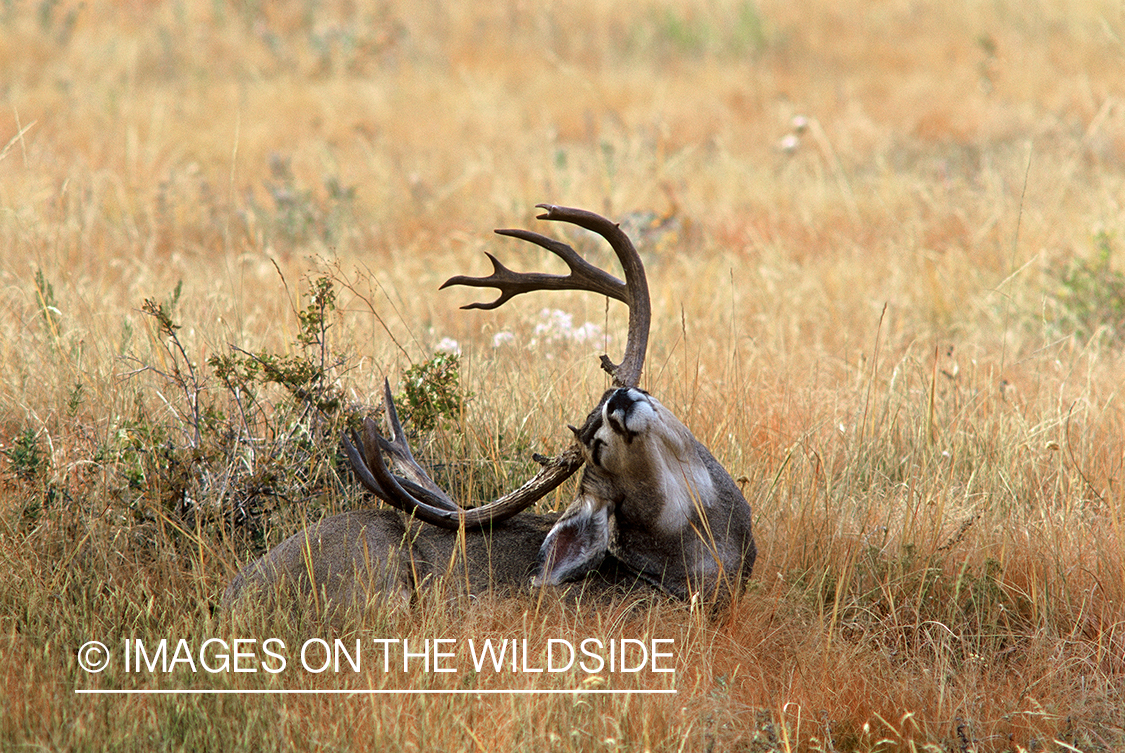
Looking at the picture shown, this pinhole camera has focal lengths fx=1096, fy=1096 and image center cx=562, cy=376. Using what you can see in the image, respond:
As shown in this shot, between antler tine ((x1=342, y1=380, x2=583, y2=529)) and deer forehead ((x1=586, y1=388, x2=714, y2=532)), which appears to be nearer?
deer forehead ((x1=586, y1=388, x2=714, y2=532))

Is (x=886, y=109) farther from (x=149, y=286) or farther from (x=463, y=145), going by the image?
(x=149, y=286)

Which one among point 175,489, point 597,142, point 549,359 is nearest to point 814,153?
point 597,142

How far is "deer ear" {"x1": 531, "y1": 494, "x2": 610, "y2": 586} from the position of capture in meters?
3.17

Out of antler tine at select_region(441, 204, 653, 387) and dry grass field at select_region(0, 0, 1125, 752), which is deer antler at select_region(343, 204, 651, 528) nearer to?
antler tine at select_region(441, 204, 653, 387)

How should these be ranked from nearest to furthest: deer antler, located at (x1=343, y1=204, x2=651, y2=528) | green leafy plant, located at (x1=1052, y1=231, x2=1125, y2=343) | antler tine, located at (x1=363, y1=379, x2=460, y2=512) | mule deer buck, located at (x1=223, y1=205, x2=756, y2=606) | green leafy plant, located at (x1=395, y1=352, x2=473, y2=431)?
mule deer buck, located at (x1=223, y1=205, x2=756, y2=606) < deer antler, located at (x1=343, y1=204, x2=651, y2=528) < antler tine, located at (x1=363, y1=379, x2=460, y2=512) < green leafy plant, located at (x1=395, y1=352, x2=473, y2=431) < green leafy plant, located at (x1=1052, y1=231, x2=1125, y2=343)

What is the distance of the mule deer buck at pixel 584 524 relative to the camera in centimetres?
313

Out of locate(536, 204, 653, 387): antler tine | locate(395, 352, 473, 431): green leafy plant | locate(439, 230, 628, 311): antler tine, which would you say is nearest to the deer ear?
locate(536, 204, 653, 387): antler tine

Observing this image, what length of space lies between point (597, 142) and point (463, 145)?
1.36 m

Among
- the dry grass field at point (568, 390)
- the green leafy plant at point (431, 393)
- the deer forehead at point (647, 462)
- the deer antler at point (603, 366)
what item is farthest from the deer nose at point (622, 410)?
the green leafy plant at point (431, 393)

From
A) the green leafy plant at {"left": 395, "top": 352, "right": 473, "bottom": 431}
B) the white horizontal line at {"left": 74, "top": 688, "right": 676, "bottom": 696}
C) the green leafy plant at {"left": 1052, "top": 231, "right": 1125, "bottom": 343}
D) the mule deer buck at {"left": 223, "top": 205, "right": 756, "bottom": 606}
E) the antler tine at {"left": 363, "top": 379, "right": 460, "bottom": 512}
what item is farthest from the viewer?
the green leafy plant at {"left": 1052, "top": 231, "right": 1125, "bottom": 343}

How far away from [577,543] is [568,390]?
155cm

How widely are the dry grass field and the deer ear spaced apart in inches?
5.5

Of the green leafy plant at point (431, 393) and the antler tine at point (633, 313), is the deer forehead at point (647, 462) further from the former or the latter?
the green leafy plant at point (431, 393)

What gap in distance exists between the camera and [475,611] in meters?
3.19
